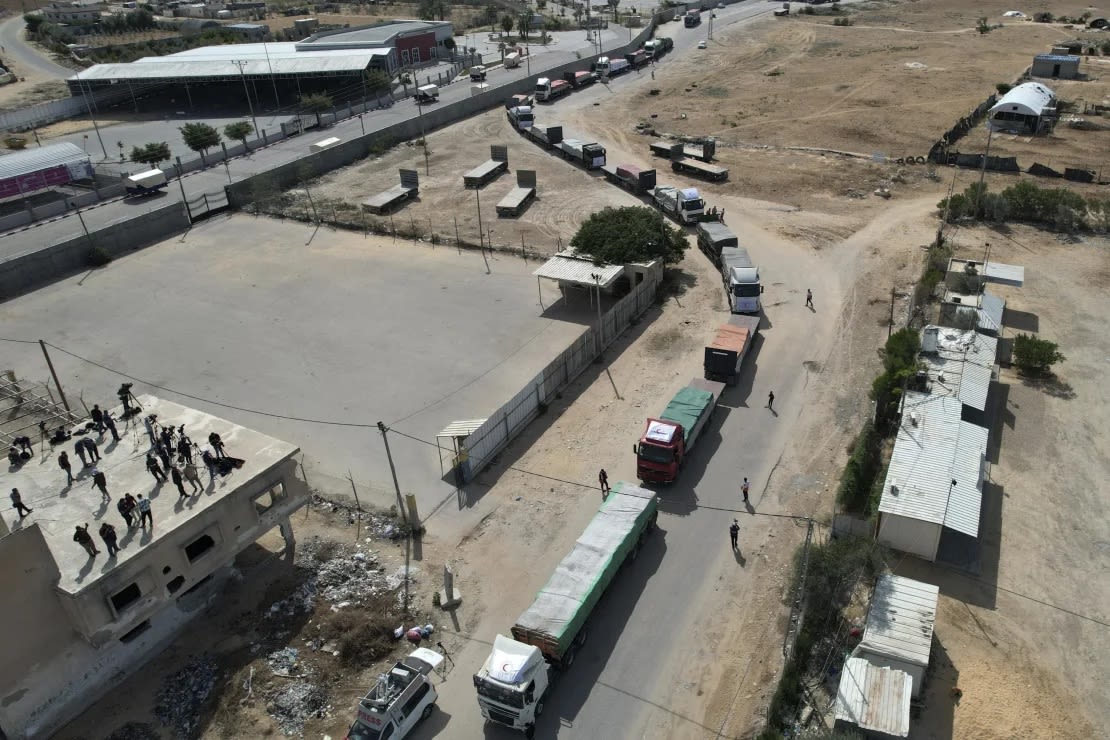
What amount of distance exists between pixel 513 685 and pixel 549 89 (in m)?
81.8

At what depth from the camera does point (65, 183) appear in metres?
64.7

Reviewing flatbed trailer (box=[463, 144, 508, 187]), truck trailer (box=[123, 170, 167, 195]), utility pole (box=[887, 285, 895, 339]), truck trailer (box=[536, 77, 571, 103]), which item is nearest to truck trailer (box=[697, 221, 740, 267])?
utility pole (box=[887, 285, 895, 339])

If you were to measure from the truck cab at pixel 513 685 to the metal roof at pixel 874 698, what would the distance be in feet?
25.5

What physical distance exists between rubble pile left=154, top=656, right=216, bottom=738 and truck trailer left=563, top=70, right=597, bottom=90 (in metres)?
85.1

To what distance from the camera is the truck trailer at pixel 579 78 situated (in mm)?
94125

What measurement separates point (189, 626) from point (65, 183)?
56639 millimetres

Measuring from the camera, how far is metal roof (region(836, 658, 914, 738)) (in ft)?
61.1

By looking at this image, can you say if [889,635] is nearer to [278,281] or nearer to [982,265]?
[982,265]

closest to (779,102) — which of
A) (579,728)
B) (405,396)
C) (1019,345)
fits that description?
(1019,345)

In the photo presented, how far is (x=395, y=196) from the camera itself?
2292 inches

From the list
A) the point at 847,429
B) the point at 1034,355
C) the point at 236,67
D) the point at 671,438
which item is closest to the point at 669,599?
the point at 671,438

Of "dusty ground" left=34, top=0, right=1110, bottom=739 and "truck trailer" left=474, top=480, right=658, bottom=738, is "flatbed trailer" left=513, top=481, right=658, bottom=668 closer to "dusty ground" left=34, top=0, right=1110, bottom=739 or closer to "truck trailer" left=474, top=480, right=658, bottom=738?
"truck trailer" left=474, top=480, right=658, bottom=738

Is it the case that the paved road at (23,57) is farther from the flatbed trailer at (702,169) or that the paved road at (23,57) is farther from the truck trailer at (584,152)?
the flatbed trailer at (702,169)

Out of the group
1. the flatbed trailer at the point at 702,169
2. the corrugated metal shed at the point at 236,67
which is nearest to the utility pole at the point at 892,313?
the flatbed trailer at the point at 702,169
